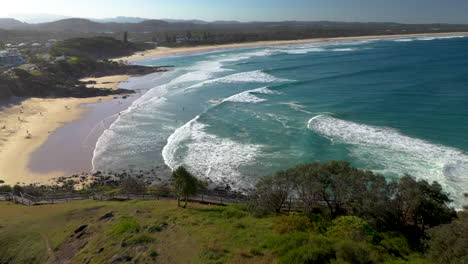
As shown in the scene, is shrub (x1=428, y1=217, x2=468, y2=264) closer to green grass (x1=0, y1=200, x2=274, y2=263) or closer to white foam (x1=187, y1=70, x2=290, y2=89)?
green grass (x1=0, y1=200, x2=274, y2=263)

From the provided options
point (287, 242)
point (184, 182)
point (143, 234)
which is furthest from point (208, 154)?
point (287, 242)

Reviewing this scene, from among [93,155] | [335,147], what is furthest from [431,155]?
[93,155]

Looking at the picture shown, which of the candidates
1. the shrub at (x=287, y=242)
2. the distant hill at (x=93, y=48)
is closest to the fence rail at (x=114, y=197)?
the shrub at (x=287, y=242)

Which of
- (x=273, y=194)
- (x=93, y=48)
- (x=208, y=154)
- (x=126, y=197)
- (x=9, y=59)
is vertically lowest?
(x=126, y=197)

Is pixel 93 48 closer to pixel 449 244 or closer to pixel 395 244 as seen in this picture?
pixel 395 244

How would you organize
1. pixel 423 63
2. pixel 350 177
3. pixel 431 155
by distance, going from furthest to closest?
pixel 423 63
pixel 431 155
pixel 350 177

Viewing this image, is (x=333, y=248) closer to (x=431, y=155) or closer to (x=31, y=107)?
(x=431, y=155)

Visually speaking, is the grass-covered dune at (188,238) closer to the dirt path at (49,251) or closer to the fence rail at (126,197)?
the dirt path at (49,251)

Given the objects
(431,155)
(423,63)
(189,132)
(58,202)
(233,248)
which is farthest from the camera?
(423,63)
